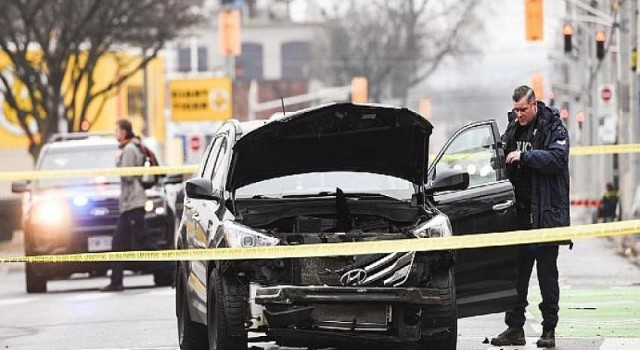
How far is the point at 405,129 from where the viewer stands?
10.9 metres

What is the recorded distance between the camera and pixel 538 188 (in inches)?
460

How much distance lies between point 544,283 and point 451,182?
1.39m

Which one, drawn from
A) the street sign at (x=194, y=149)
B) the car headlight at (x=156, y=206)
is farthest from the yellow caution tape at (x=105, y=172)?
the street sign at (x=194, y=149)

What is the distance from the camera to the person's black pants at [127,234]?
1883cm

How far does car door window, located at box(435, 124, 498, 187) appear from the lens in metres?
11.9

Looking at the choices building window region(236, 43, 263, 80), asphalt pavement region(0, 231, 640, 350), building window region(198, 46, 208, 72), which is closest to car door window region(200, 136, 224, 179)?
asphalt pavement region(0, 231, 640, 350)

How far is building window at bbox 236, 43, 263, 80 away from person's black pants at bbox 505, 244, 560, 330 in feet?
344

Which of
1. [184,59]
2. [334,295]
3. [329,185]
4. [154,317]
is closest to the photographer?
[334,295]

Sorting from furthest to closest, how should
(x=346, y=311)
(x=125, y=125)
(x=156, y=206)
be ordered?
(x=156, y=206)
(x=125, y=125)
(x=346, y=311)

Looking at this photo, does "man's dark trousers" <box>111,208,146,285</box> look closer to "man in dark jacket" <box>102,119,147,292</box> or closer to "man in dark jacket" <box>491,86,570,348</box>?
"man in dark jacket" <box>102,119,147,292</box>

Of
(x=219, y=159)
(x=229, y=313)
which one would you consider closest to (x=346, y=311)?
(x=229, y=313)

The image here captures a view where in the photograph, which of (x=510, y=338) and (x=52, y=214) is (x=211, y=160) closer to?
(x=510, y=338)

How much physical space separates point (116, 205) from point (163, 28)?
23.3 m

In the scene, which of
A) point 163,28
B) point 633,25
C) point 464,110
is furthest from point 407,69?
point 633,25
